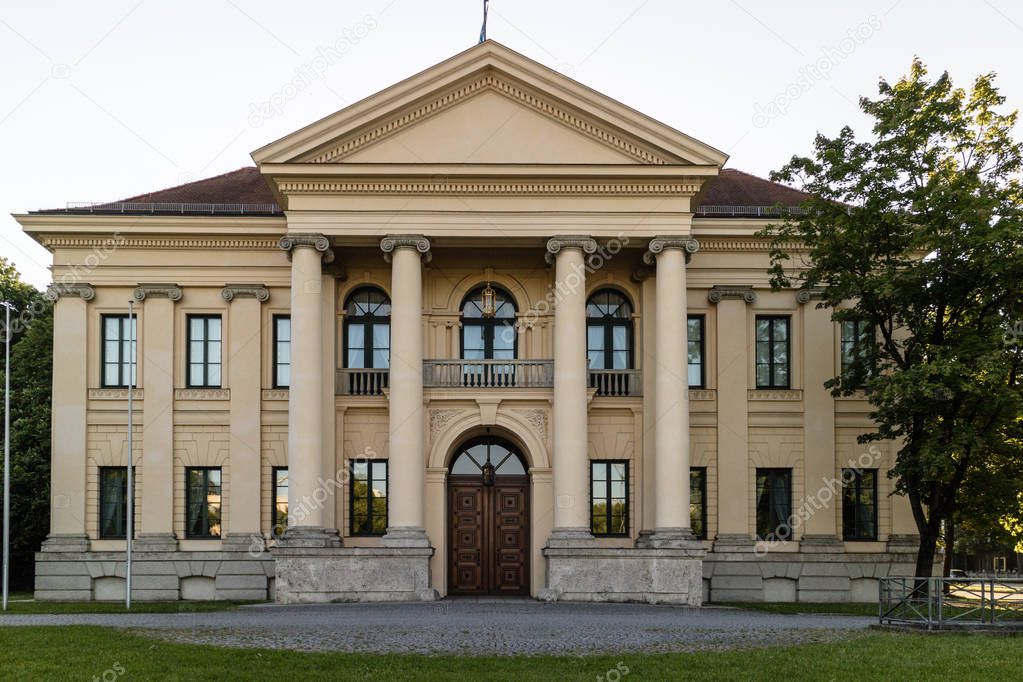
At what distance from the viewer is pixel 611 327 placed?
35938mm

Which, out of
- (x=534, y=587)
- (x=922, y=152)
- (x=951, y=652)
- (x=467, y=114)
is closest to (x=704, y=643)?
(x=951, y=652)

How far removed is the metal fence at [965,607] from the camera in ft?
72.8

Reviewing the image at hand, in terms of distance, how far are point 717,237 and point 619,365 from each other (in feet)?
15.6

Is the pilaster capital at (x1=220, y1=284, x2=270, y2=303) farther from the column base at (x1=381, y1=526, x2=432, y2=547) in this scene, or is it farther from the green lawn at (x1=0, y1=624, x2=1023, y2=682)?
the green lawn at (x1=0, y1=624, x2=1023, y2=682)

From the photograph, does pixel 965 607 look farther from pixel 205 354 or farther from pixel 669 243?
pixel 205 354

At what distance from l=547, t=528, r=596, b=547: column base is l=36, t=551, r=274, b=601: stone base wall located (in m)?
8.81

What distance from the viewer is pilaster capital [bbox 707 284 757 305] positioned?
36.3 m

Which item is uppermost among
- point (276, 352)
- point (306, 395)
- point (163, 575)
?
point (276, 352)

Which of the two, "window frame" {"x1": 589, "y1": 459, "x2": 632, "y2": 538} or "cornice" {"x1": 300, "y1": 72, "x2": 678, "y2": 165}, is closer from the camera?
"cornice" {"x1": 300, "y1": 72, "x2": 678, "y2": 165}

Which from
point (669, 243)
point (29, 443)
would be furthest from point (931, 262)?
point (29, 443)

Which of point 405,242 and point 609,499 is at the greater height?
point 405,242

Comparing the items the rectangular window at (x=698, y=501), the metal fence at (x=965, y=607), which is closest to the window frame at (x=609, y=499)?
the rectangular window at (x=698, y=501)

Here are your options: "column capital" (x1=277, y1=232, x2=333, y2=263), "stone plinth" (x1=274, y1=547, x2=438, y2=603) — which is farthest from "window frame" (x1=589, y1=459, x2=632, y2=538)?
"column capital" (x1=277, y1=232, x2=333, y2=263)

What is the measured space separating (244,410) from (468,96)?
11.2 metres
